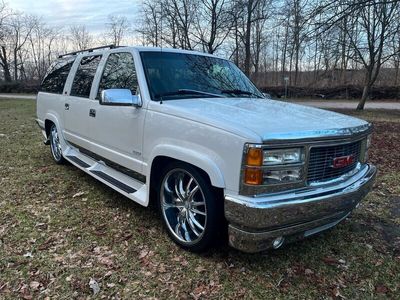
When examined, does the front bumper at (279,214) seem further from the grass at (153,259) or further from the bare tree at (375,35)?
the bare tree at (375,35)

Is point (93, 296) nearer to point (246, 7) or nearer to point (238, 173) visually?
point (238, 173)

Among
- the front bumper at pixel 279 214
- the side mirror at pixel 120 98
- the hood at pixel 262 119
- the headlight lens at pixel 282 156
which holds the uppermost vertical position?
the side mirror at pixel 120 98

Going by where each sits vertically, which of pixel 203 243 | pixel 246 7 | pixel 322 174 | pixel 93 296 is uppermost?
pixel 246 7

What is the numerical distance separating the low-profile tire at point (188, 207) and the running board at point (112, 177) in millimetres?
246

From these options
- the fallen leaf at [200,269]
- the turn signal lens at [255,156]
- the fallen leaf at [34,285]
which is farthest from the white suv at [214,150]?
the fallen leaf at [34,285]

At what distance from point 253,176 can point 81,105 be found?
3.15 meters

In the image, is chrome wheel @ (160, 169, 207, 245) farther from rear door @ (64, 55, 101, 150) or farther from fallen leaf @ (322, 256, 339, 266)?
rear door @ (64, 55, 101, 150)

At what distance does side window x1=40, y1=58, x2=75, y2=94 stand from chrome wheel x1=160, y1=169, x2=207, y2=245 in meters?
3.19

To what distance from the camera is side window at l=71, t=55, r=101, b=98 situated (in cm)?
499

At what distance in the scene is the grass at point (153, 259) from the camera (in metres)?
2.98

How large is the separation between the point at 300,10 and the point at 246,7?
1202 cm

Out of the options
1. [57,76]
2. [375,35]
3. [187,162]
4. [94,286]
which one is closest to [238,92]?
[187,162]

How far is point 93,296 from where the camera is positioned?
289 cm

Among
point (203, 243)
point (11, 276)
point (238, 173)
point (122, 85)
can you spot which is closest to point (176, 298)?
point (203, 243)
